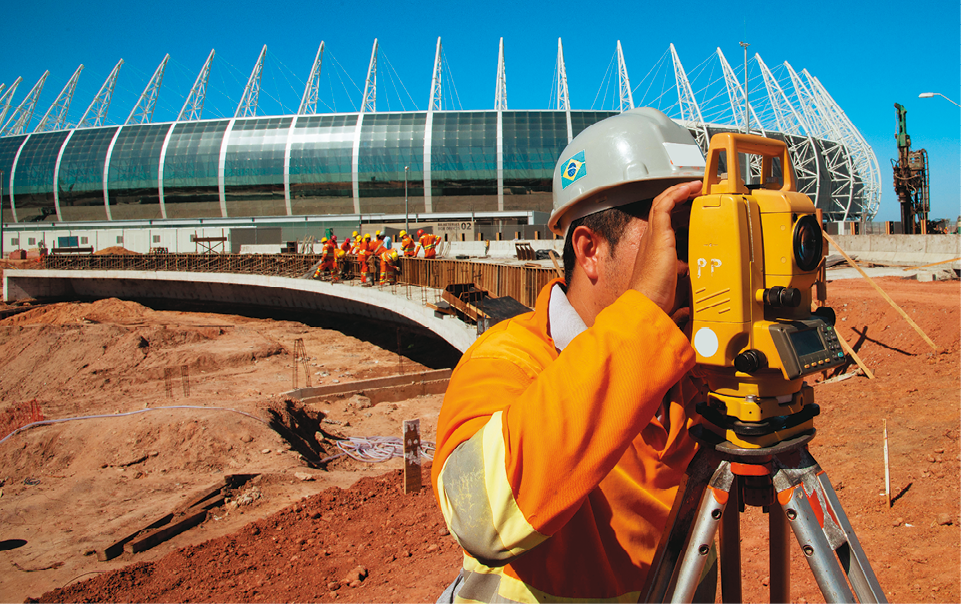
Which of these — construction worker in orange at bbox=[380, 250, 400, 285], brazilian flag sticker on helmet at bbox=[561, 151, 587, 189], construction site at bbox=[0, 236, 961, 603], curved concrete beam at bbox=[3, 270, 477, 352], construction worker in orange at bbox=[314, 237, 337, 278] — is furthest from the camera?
construction worker in orange at bbox=[314, 237, 337, 278]

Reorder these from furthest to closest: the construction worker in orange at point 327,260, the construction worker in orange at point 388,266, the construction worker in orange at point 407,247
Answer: the construction worker in orange at point 327,260, the construction worker in orange at point 407,247, the construction worker in orange at point 388,266

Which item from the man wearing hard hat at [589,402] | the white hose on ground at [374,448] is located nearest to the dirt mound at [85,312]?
the white hose on ground at [374,448]

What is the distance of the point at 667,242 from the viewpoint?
3.27 feet

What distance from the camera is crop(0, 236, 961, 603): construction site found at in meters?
4.20

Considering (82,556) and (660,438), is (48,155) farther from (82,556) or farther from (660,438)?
(660,438)

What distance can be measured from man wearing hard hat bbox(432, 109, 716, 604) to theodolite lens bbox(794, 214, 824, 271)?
201 millimetres

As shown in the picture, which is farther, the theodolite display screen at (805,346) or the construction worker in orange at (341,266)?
the construction worker in orange at (341,266)

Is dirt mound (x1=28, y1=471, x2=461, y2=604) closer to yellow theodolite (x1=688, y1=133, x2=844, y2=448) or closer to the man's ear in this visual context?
the man's ear

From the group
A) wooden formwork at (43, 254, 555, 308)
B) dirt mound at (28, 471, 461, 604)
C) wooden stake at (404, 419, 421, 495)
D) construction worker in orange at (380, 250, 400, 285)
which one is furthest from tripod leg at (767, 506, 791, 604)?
construction worker in orange at (380, 250, 400, 285)

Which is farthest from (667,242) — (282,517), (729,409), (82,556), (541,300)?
(82,556)

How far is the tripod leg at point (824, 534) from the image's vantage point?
1016mm

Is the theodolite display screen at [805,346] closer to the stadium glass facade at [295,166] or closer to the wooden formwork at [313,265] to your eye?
the wooden formwork at [313,265]

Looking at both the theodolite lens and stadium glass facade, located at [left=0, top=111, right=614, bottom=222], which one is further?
stadium glass facade, located at [left=0, top=111, right=614, bottom=222]

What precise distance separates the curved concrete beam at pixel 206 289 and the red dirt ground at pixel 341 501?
9100 mm
